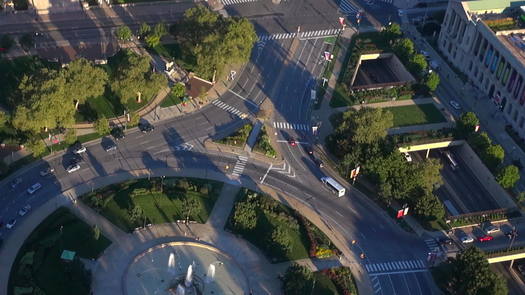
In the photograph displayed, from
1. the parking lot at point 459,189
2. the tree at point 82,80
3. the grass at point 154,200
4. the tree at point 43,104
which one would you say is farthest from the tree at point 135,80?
the parking lot at point 459,189

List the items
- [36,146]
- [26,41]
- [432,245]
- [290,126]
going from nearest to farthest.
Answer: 1. [432,245]
2. [36,146]
3. [290,126]
4. [26,41]

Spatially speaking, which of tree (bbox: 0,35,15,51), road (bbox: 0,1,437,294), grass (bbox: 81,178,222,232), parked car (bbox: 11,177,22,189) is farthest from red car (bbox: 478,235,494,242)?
tree (bbox: 0,35,15,51)

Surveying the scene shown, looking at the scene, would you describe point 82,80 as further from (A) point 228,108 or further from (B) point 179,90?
(A) point 228,108

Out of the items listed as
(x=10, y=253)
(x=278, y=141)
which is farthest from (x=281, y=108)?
(x=10, y=253)

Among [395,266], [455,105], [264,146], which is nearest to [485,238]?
[395,266]

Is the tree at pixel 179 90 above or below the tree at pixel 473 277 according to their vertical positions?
above

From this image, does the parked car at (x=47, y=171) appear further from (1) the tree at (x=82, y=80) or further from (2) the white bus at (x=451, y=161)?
(2) the white bus at (x=451, y=161)

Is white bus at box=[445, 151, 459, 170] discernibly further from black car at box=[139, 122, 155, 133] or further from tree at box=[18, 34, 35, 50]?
tree at box=[18, 34, 35, 50]
